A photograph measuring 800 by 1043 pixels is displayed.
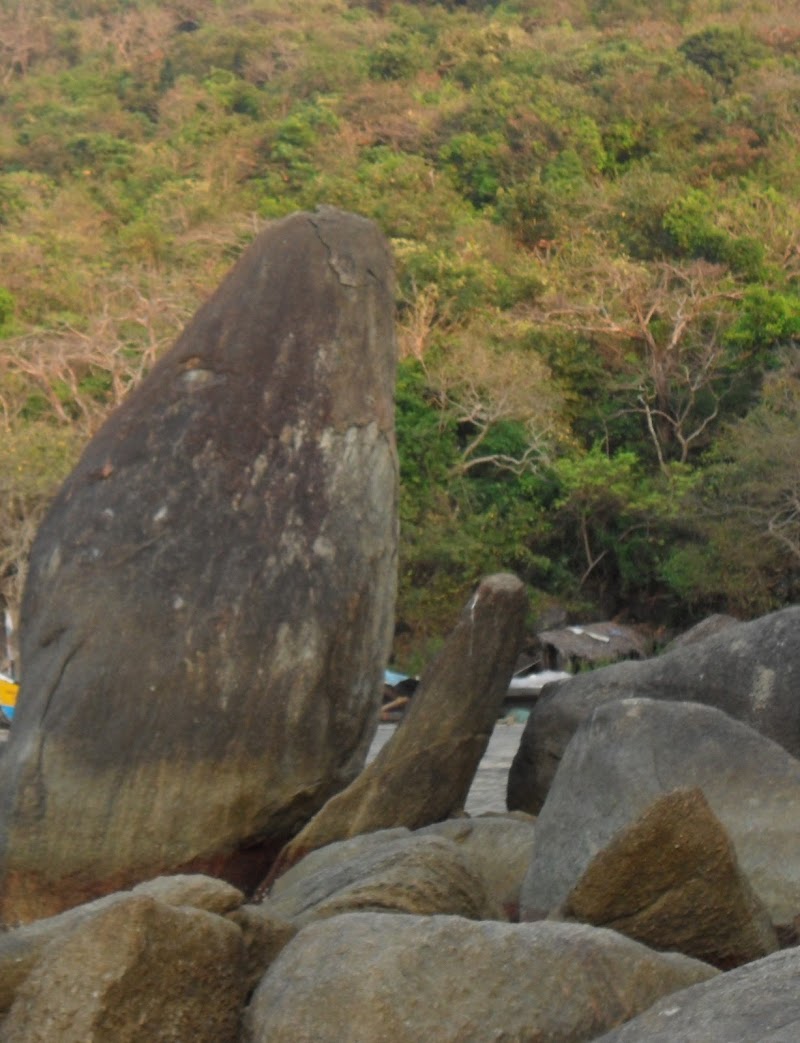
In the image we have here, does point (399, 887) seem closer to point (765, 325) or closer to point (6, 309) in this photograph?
point (765, 325)

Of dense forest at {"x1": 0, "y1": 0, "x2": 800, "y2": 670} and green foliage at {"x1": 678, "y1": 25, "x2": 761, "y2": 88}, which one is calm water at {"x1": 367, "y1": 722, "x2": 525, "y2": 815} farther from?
green foliage at {"x1": 678, "y1": 25, "x2": 761, "y2": 88}

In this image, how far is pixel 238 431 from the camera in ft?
25.6

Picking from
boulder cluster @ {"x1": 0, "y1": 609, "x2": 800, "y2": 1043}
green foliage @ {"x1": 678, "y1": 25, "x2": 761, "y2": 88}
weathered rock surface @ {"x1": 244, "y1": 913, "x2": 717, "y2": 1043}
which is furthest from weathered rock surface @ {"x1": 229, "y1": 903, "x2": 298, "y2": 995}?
green foliage @ {"x1": 678, "y1": 25, "x2": 761, "y2": 88}

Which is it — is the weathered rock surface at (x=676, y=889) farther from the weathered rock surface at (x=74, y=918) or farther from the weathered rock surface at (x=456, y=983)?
the weathered rock surface at (x=74, y=918)

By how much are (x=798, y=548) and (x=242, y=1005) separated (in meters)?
19.5

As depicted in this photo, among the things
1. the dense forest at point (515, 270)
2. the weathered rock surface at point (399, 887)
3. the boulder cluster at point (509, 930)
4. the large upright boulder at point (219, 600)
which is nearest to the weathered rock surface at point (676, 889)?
the boulder cluster at point (509, 930)

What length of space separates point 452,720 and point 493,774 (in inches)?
185

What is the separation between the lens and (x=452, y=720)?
7836 millimetres

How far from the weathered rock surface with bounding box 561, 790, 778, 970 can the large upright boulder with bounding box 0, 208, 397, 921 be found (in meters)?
2.34

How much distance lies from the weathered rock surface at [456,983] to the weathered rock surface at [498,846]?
6.14ft

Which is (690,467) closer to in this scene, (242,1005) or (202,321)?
(202,321)

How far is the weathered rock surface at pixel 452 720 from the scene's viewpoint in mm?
7621

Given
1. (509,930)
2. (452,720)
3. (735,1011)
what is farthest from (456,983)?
(452,720)

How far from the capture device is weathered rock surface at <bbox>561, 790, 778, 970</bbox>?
5297 mm
